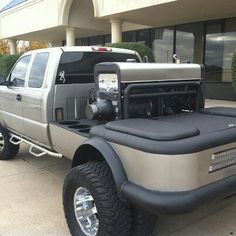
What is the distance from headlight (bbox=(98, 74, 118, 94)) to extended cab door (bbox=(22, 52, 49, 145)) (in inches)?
36.6

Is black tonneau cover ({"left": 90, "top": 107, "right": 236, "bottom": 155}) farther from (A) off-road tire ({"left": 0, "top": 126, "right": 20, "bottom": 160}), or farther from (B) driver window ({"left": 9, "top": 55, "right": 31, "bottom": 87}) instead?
(A) off-road tire ({"left": 0, "top": 126, "right": 20, "bottom": 160})

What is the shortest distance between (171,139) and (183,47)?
1359cm

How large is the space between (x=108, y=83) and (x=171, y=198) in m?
1.53

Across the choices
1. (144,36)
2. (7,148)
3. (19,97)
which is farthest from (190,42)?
(19,97)

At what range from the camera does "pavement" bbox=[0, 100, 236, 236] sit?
138 inches

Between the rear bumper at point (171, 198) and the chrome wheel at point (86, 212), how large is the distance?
1.80 ft

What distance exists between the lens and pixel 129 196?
2.62 m

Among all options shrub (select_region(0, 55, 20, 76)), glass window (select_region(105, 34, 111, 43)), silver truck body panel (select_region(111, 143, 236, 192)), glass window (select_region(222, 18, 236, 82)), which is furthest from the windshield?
glass window (select_region(105, 34, 111, 43))

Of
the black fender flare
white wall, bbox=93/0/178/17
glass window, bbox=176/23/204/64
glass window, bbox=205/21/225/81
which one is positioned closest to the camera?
the black fender flare

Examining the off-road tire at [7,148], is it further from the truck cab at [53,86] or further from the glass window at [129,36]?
the glass window at [129,36]

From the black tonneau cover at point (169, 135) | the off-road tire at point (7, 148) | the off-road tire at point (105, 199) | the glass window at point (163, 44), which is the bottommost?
the off-road tire at point (7, 148)

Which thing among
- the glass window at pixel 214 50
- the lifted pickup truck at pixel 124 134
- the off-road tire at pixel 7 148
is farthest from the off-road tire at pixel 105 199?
the glass window at pixel 214 50

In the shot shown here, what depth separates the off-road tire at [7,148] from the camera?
589cm

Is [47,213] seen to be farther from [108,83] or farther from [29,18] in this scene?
[29,18]
